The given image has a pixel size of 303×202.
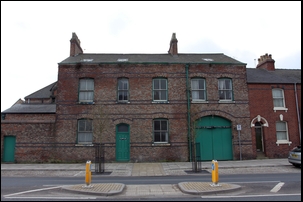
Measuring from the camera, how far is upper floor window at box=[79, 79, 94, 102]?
762 inches

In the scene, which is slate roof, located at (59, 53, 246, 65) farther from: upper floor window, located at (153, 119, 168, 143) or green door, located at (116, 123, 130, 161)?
green door, located at (116, 123, 130, 161)

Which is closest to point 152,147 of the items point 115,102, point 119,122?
point 119,122

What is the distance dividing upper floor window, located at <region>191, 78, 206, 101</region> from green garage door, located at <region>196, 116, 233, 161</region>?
1.63 m

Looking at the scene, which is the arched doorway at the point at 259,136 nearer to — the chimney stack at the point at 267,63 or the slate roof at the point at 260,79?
the slate roof at the point at 260,79

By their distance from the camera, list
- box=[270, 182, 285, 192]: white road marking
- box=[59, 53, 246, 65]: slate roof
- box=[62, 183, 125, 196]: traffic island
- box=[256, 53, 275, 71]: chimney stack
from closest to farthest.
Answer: box=[62, 183, 125, 196]: traffic island → box=[270, 182, 285, 192]: white road marking → box=[59, 53, 246, 65]: slate roof → box=[256, 53, 275, 71]: chimney stack

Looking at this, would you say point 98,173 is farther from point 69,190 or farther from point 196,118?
point 196,118

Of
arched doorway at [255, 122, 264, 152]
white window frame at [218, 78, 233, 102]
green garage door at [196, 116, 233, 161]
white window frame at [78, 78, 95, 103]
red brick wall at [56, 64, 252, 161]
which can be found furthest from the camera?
arched doorway at [255, 122, 264, 152]

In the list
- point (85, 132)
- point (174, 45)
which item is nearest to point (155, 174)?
point (85, 132)

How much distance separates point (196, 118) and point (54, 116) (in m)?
10.8

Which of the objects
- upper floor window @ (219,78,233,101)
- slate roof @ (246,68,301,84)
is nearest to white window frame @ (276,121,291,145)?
slate roof @ (246,68,301,84)

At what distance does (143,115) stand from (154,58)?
17.8 feet

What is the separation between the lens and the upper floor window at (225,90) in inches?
778

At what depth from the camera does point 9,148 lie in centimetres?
1839

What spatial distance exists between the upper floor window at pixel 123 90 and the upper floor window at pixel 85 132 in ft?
9.52
